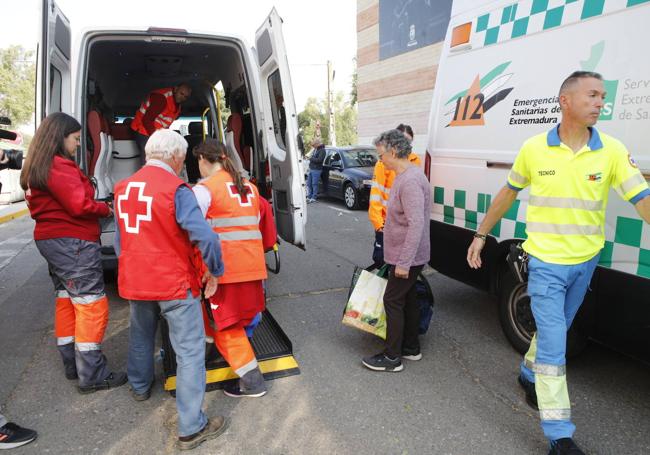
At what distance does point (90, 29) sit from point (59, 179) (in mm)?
1992

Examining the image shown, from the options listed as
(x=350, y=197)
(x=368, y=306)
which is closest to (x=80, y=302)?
(x=368, y=306)

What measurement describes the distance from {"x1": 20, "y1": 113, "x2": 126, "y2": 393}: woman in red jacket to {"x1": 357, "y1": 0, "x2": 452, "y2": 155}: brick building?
12.0 metres

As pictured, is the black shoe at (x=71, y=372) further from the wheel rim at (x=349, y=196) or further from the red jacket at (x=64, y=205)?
the wheel rim at (x=349, y=196)

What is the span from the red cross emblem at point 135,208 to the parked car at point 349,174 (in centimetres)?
797

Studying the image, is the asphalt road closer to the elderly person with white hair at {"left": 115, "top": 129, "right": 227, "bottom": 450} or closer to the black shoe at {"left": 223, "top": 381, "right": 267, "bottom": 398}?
the black shoe at {"left": 223, "top": 381, "right": 267, "bottom": 398}

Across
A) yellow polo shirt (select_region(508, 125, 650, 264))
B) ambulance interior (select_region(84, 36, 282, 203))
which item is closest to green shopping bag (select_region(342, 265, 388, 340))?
yellow polo shirt (select_region(508, 125, 650, 264))

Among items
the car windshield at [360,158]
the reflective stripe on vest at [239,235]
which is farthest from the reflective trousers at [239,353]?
the car windshield at [360,158]

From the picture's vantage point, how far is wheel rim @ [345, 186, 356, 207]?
→ 10.4 m

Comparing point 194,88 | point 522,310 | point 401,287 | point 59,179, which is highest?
point 194,88

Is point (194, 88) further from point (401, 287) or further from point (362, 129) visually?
point (362, 129)

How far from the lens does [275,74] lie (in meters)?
4.18

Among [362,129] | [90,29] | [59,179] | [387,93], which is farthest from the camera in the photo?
[362,129]

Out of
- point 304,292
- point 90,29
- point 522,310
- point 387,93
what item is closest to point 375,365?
point 522,310

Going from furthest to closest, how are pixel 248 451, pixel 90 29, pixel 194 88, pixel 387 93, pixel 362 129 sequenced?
1. pixel 362 129
2. pixel 387 93
3. pixel 194 88
4. pixel 90 29
5. pixel 248 451
